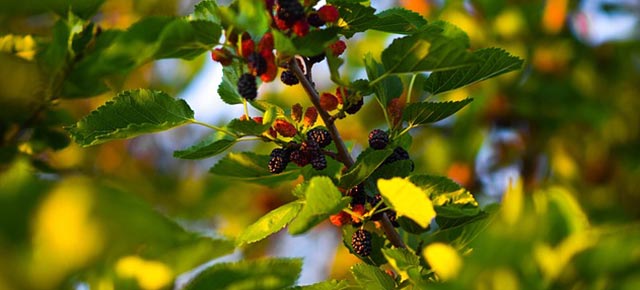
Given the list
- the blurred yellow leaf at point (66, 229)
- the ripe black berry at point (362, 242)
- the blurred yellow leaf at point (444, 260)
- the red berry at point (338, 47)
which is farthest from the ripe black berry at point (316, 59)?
the blurred yellow leaf at point (66, 229)

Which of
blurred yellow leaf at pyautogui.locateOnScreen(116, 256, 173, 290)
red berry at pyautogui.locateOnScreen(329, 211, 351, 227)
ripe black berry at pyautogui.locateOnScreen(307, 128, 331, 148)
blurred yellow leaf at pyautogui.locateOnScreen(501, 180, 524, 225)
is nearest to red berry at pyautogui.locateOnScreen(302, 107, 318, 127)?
ripe black berry at pyautogui.locateOnScreen(307, 128, 331, 148)

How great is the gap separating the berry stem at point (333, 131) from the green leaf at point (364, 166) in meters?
0.04

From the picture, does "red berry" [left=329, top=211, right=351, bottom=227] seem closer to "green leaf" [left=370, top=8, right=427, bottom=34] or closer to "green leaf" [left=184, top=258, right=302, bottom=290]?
"green leaf" [left=184, top=258, right=302, bottom=290]

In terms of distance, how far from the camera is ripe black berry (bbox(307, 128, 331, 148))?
3.22ft

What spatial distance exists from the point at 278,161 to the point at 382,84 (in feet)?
0.55

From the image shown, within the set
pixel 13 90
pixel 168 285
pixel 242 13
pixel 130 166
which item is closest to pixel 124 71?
pixel 242 13

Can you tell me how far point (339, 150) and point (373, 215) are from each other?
9cm

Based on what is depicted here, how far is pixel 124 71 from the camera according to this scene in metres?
0.86

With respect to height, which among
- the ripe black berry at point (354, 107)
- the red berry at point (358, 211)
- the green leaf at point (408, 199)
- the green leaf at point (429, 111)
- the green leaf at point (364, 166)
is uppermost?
the ripe black berry at point (354, 107)

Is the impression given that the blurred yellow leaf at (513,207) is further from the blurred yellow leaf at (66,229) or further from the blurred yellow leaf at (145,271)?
the blurred yellow leaf at (145,271)

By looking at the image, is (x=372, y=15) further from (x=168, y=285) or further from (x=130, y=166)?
(x=130, y=166)

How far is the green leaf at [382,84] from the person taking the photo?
0.95m

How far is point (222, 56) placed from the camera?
950 mm

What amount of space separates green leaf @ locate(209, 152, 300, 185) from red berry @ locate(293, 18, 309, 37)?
22 centimetres
